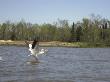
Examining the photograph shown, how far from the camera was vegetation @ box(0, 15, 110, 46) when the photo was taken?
150 metres

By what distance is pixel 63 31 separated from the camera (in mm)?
160750

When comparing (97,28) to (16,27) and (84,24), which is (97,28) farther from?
(16,27)

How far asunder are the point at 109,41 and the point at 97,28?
406 inches

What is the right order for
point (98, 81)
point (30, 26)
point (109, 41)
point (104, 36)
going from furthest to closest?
point (30, 26) → point (104, 36) → point (109, 41) → point (98, 81)

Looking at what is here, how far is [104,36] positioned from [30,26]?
38822 mm

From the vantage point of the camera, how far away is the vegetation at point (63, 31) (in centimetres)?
15012

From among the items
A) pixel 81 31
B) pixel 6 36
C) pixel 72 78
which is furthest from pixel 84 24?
pixel 72 78

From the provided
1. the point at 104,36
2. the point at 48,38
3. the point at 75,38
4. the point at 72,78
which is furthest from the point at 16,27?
the point at 72,78

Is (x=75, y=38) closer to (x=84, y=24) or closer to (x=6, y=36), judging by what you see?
(x=84, y=24)

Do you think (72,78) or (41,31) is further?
(41,31)

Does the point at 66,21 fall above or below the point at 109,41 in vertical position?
above

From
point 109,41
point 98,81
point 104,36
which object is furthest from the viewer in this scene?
point 104,36

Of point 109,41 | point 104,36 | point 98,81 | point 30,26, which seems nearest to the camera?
point 98,81

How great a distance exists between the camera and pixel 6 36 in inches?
6245
